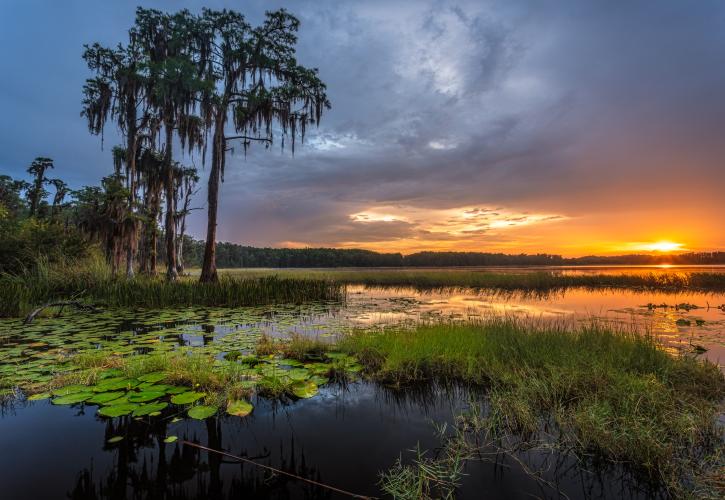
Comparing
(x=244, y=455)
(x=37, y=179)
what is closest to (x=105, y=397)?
(x=244, y=455)

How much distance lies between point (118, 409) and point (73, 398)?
0.82 metres

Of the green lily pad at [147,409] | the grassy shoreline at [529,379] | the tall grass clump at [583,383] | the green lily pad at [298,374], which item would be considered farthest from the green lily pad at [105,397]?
the tall grass clump at [583,383]

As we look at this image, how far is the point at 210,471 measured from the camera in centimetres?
299

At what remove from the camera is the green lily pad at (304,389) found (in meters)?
4.53

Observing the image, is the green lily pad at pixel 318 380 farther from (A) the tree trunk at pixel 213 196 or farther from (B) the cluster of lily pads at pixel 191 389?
(A) the tree trunk at pixel 213 196

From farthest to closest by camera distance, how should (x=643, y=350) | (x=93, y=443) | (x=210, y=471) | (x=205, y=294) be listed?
(x=205, y=294) < (x=643, y=350) < (x=93, y=443) < (x=210, y=471)

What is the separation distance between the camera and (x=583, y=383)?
466 cm

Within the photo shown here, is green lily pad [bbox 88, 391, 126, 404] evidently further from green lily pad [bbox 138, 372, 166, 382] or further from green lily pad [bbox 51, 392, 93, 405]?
green lily pad [bbox 138, 372, 166, 382]

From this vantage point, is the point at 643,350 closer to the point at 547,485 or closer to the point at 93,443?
the point at 547,485

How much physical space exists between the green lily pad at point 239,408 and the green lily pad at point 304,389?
65cm

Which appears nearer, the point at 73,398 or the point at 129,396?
the point at 73,398

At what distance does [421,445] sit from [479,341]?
359 centimetres

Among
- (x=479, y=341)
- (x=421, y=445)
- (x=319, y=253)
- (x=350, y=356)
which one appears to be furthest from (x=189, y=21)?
(x=319, y=253)

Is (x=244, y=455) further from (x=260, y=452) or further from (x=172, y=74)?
(x=172, y=74)
